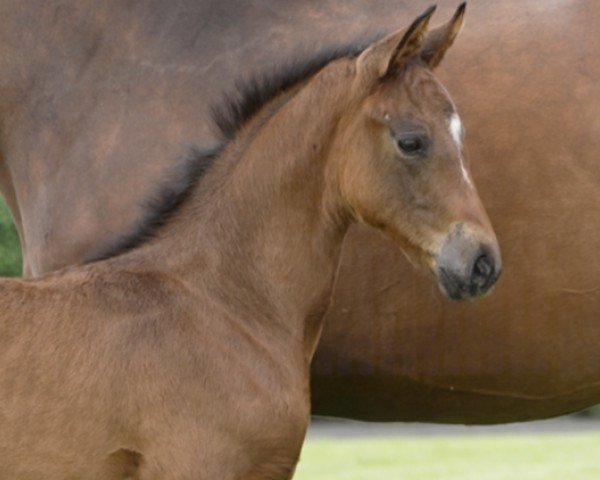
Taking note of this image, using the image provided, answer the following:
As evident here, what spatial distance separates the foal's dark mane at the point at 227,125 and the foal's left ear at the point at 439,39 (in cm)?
25

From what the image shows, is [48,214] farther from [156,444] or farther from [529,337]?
[529,337]

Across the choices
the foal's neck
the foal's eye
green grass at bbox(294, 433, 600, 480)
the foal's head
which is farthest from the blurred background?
the foal's eye

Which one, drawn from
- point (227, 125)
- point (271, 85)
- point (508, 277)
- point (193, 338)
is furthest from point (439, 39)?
point (193, 338)

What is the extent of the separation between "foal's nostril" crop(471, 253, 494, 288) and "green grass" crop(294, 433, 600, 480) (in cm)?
547

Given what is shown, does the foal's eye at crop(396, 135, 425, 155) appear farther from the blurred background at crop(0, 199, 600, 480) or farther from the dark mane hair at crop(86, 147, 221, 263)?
the blurred background at crop(0, 199, 600, 480)

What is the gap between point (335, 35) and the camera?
558 cm

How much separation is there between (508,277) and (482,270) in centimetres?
90

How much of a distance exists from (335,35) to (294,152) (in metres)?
0.83

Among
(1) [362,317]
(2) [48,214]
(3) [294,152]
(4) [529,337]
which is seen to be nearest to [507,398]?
(4) [529,337]

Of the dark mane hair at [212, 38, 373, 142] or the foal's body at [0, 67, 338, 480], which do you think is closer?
the foal's body at [0, 67, 338, 480]

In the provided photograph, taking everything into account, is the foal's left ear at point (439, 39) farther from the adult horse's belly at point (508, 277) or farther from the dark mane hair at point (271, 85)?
the adult horse's belly at point (508, 277)

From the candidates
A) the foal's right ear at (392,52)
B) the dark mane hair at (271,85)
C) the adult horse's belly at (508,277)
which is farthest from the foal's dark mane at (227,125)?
the adult horse's belly at (508,277)

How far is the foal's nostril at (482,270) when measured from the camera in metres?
4.59

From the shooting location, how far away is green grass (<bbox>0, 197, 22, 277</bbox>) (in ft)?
43.2
